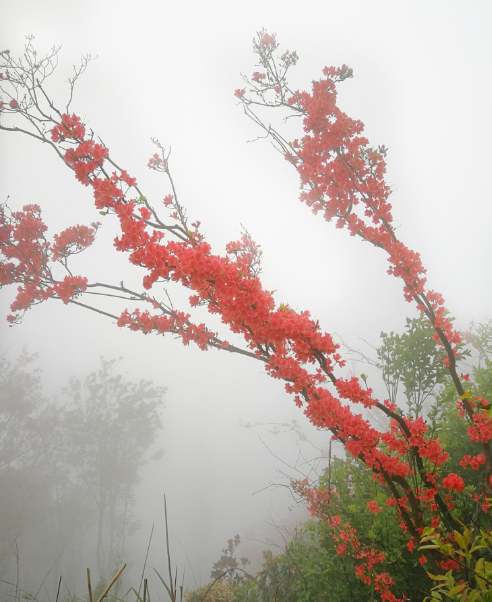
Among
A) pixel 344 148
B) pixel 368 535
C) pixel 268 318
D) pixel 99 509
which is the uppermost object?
pixel 344 148

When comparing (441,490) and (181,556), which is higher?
(441,490)

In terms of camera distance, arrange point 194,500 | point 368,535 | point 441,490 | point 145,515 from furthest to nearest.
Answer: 1. point 194,500
2. point 145,515
3. point 441,490
4. point 368,535

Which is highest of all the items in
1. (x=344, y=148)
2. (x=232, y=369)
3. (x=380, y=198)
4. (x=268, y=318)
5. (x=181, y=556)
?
(x=232, y=369)

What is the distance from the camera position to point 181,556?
934 inches

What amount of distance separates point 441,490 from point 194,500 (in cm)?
3232

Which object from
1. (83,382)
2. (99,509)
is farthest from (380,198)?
(99,509)

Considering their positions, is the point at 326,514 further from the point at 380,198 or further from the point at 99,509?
the point at 99,509

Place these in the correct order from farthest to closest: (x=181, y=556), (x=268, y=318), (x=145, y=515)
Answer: (x=145, y=515) < (x=181, y=556) < (x=268, y=318)

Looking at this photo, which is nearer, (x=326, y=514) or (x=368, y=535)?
(x=368, y=535)

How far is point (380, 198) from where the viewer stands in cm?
270

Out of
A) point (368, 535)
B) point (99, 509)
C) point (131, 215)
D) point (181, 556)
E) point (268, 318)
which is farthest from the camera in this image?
point (181, 556)

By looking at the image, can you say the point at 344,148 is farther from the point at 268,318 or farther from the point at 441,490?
the point at 441,490

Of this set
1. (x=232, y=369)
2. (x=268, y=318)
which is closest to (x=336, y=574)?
(x=268, y=318)

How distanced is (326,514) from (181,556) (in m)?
27.3
